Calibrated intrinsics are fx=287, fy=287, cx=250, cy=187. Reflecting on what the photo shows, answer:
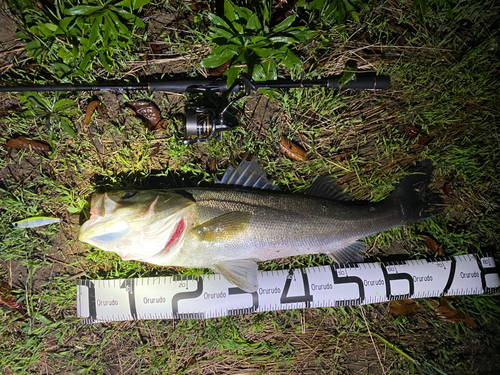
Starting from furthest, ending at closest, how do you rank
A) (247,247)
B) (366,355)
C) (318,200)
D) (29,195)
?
(366,355)
(29,195)
(318,200)
(247,247)

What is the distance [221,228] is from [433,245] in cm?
268

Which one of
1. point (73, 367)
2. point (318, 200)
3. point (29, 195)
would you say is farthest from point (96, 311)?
point (318, 200)

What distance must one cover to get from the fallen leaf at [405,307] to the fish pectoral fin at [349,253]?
0.86 metres

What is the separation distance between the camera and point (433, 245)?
355 centimetres

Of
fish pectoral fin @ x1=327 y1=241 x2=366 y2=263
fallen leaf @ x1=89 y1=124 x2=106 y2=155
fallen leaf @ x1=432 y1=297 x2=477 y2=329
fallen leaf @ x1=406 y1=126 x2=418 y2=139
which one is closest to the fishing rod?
fallen leaf @ x1=89 y1=124 x2=106 y2=155

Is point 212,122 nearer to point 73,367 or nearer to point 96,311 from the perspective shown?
point 96,311

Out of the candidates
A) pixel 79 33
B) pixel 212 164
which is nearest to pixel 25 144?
pixel 79 33

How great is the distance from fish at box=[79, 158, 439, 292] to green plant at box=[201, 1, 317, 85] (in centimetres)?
103

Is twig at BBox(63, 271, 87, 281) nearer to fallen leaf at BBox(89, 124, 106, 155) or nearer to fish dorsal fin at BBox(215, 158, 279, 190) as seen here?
fallen leaf at BBox(89, 124, 106, 155)

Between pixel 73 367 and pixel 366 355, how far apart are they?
349 cm

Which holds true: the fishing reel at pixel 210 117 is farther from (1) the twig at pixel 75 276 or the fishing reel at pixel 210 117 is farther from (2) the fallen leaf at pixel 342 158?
(1) the twig at pixel 75 276

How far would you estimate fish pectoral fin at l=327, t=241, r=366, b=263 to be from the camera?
3.26 metres

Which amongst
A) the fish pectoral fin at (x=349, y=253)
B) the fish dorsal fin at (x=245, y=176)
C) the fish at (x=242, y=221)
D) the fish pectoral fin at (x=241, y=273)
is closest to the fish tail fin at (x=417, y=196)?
the fish at (x=242, y=221)

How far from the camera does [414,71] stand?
11.4 feet
